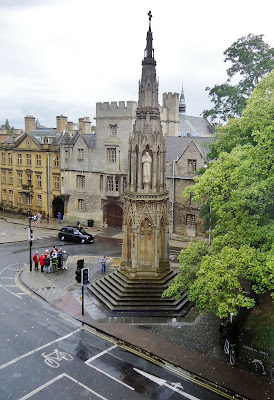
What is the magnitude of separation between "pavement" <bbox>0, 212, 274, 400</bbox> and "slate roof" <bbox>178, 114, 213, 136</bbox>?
36010 mm

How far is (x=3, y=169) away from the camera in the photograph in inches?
2015

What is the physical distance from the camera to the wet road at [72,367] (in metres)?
12.9

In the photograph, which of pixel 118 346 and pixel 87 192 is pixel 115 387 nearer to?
pixel 118 346

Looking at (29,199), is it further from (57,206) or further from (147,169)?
A: (147,169)

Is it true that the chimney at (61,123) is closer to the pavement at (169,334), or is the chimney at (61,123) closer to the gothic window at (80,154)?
the gothic window at (80,154)

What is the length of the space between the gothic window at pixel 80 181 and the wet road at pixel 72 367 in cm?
2334

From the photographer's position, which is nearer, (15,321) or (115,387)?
(115,387)

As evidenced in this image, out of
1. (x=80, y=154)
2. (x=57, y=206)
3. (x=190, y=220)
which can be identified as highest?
(x=80, y=154)

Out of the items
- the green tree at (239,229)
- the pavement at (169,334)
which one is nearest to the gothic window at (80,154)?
the pavement at (169,334)

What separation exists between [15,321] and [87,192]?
24.0 m

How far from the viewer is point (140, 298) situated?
19828 mm

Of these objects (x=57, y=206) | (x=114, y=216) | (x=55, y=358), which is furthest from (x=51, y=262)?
(x=57, y=206)

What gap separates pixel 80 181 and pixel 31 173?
9184 mm

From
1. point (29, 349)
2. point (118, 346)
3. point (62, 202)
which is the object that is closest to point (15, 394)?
point (29, 349)
